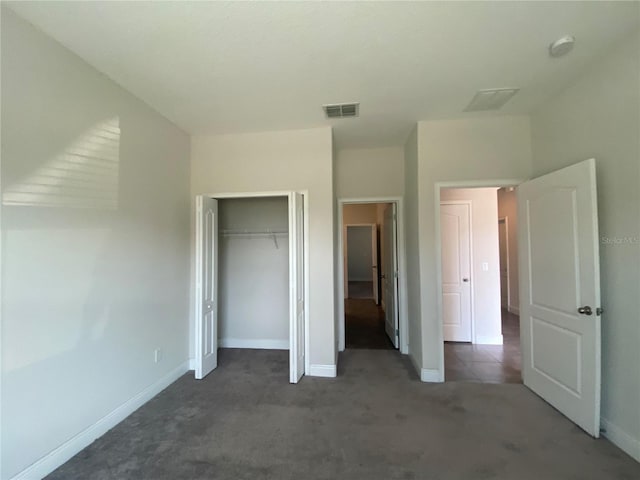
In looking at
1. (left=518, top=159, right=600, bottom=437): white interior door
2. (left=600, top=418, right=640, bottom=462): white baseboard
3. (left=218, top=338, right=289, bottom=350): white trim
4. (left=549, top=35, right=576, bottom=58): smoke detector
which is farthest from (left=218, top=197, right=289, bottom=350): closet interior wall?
(left=600, top=418, right=640, bottom=462): white baseboard

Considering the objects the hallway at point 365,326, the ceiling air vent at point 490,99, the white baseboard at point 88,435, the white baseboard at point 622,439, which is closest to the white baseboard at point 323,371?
the hallway at point 365,326

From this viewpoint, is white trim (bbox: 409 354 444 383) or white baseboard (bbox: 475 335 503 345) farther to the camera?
white baseboard (bbox: 475 335 503 345)

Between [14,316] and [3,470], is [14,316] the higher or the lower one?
the higher one

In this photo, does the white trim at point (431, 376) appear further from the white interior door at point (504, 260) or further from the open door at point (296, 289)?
the white interior door at point (504, 260)

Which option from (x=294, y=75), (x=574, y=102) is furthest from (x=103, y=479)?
(x=574, y=102)

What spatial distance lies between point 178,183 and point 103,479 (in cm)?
261

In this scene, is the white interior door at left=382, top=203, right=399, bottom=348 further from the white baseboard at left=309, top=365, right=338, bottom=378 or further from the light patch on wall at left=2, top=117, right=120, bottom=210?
the light patch on wall at left=2, top=117, right=120, bottom=210

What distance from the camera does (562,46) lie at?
6.39 feet

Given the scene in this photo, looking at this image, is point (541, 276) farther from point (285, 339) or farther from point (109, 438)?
point (109, 438)

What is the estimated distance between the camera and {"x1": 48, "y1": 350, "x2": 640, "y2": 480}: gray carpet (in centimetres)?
183

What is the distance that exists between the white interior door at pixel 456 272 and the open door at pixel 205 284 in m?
3.28

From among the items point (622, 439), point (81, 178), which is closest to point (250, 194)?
point (81, 178)

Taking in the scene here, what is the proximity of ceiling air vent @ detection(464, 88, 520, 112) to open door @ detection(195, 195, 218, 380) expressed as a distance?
2954 mm

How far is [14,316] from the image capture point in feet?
5.45
